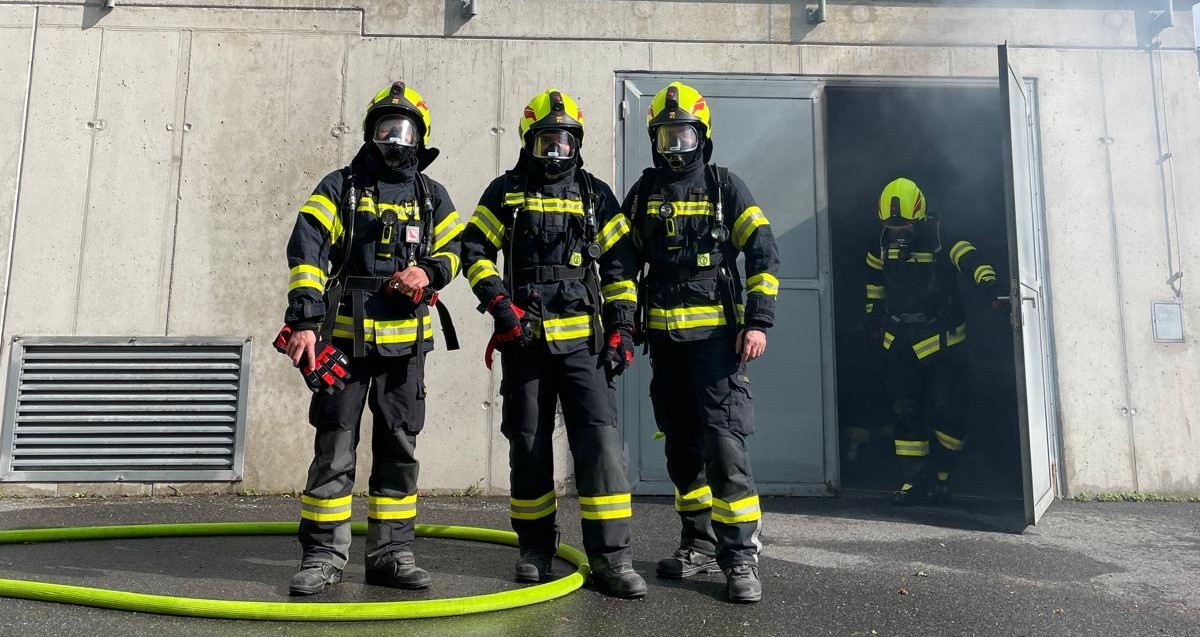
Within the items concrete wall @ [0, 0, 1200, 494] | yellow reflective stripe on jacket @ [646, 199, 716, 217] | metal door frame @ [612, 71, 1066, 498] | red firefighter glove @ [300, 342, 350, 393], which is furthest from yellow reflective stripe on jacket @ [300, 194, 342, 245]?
metal door frame @ [612, 71, 1066, 498]

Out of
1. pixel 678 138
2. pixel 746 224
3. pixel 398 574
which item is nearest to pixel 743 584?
pixel 398 574

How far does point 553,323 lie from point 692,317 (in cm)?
63

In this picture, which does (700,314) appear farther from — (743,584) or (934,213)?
(934,213)

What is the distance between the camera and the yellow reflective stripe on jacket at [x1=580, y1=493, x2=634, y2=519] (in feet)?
10.4

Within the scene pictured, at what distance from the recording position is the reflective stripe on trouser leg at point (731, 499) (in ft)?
10.5

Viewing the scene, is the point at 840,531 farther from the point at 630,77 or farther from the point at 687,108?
the point at 630,77

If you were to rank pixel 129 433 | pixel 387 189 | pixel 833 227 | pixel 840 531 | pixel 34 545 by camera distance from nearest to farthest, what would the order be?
pixel 387 189, pixel 34 545, pixel 840 531, pixel 129 433, pixel 833 227

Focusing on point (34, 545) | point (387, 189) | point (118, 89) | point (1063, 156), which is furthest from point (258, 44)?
point (1063, 156)

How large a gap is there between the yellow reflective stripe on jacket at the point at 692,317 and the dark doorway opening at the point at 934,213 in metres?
3.33

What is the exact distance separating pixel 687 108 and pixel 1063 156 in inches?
158

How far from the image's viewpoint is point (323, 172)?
570cm

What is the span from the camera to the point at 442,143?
19.1ft

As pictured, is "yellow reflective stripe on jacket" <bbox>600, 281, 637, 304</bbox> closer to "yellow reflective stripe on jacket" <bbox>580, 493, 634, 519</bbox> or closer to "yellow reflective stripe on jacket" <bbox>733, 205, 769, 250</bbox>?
"yellow reflective stripe on jacket" <bbox>733, 205, 769, 250</bbox>

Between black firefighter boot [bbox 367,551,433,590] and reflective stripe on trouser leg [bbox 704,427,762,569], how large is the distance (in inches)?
49.8
